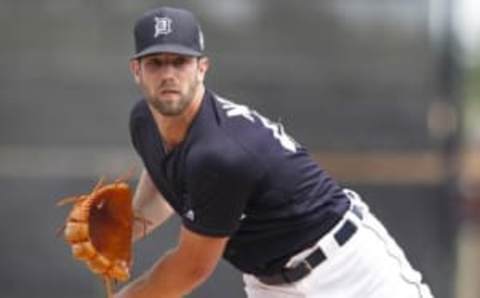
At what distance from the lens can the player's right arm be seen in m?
5.26

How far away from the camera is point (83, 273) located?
9.16m

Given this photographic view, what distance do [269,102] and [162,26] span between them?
14.9ft

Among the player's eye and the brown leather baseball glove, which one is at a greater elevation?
the player's eye

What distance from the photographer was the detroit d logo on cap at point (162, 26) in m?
4.62

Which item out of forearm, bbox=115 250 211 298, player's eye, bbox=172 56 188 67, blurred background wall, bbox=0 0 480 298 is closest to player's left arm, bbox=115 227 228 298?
forearm, bbox=115 250 211 298

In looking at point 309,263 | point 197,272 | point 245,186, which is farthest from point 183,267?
point 309,263

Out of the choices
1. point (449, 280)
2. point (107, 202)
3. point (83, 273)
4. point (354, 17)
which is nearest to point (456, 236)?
point (449, 280)

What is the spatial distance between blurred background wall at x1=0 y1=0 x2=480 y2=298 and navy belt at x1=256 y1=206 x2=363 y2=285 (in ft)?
13.8

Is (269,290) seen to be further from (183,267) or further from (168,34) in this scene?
(168,34)

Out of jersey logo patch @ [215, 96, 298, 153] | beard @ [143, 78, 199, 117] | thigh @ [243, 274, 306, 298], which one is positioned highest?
beard @ [143, 78, 199, 117]

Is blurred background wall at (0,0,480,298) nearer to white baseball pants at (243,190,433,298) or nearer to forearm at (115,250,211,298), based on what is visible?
white baseball pants at (243,190,433,298)

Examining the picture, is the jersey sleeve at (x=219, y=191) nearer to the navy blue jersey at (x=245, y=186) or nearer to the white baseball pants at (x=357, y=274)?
the navy blue jersey at (x=245, y=186)

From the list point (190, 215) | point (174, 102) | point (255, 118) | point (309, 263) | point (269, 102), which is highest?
point (174, 102)

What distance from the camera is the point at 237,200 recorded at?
15.4 ft
